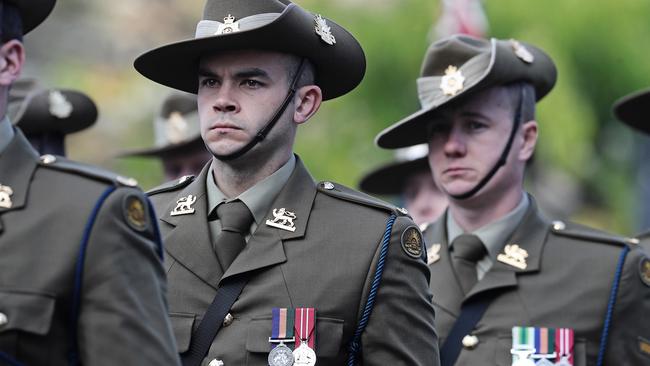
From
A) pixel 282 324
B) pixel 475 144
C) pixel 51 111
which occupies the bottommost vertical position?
pixel 282 324

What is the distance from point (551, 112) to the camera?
21891 mm

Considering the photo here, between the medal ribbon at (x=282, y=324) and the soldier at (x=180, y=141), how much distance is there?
4.81 m

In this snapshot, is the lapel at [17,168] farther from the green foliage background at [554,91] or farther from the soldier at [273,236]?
the green foliage background at [554,91]

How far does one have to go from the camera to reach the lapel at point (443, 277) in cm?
767

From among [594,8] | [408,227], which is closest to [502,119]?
[408,227]

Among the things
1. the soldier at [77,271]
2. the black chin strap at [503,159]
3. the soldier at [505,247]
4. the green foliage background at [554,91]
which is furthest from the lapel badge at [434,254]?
the green foliage background at [554,91]

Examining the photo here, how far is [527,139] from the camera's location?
27.1 ft

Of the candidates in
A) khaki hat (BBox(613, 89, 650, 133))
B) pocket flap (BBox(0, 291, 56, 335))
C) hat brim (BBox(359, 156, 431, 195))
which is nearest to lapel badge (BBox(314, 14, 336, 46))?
pocket flap (BBox(0, 291, 56, 335))

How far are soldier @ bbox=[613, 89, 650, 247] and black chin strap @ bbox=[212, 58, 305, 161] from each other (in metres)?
3.08

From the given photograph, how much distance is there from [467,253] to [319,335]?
1792 mm

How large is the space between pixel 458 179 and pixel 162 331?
10.2 feet

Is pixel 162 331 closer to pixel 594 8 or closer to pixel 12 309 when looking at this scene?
pixel 12 309

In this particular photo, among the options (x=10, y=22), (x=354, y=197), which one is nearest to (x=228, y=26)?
(x=354, y=197)

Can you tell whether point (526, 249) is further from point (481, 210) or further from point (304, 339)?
point (304, 339)
